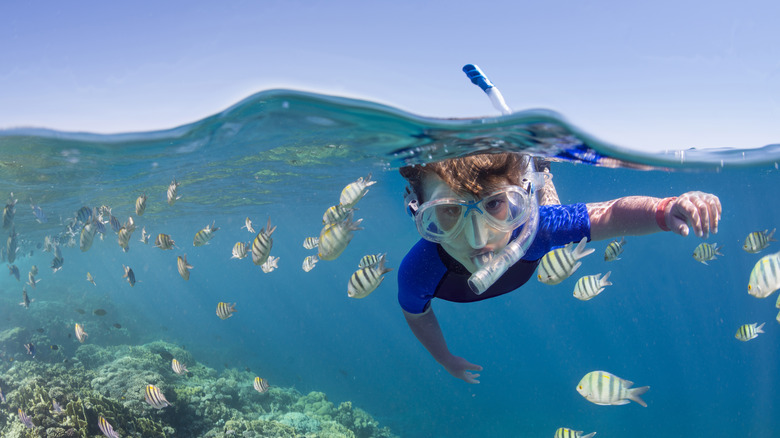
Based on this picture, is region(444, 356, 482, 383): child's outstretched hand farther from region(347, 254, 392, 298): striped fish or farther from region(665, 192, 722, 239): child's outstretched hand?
region(665, 192, 722, 239): child's outstretched hand

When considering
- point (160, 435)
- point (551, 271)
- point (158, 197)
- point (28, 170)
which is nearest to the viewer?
point (551, 271)

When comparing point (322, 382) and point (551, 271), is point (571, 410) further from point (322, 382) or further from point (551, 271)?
point (551, 271)

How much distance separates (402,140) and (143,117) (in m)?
5.69

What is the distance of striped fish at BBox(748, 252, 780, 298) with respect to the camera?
5152mm

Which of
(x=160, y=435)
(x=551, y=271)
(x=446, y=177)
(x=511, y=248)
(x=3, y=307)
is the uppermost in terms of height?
(x=446, y=177)

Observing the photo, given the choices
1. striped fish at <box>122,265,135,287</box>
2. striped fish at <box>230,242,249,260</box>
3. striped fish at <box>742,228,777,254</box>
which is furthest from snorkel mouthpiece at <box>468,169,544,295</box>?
striped fish at <box>122,265,135,287</box>

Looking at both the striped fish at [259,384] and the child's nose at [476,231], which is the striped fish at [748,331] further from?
the striped fish at [259,384]

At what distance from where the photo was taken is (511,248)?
353cm

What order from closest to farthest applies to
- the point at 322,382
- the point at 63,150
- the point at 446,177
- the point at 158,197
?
1. the point at 446,177
2. the point at 63,150
3. the point at 158,197
4. the point at 322,382

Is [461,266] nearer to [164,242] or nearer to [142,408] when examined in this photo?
[164,242]

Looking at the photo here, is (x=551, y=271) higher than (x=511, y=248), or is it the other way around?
(x=511, y=248)

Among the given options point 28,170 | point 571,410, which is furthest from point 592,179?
point 28,170

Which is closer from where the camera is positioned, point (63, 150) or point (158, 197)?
point (63, 150)

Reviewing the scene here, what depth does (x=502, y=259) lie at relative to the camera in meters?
3.42
